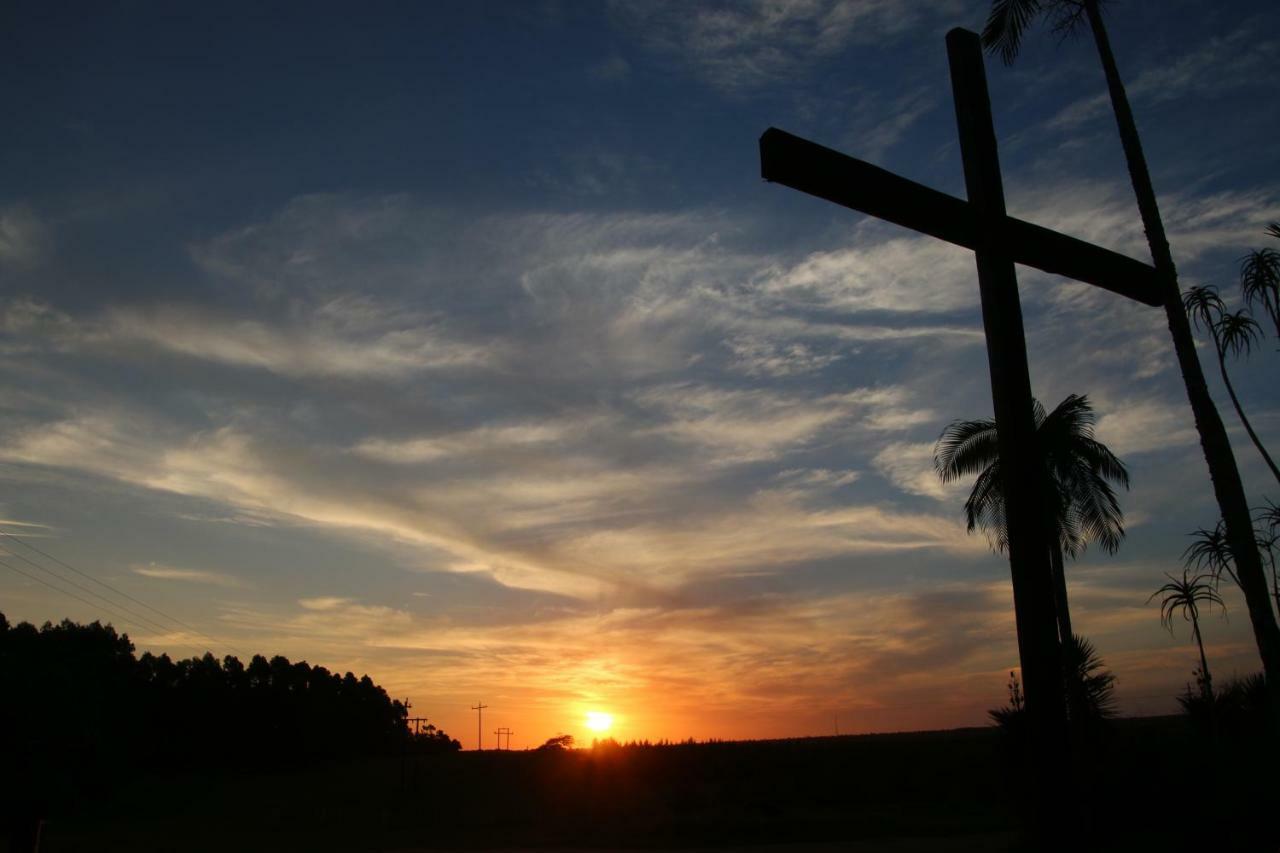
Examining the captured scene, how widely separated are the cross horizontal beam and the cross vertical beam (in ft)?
0.43

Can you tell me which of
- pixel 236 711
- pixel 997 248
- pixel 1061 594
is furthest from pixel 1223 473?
pixel 236 711

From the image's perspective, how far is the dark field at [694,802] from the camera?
17578mm

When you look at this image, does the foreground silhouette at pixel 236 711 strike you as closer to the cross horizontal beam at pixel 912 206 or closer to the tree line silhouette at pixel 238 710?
the tree line silhouette at pixel 238 710

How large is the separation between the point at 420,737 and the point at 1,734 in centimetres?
15026

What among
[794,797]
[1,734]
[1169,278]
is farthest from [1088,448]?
[794,797]

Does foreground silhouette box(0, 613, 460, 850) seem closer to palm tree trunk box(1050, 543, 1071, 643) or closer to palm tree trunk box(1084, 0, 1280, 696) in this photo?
palm tree trunk box(1050, 543, 1071, 643)

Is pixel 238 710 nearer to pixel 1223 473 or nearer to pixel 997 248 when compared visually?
pixel 1223 473

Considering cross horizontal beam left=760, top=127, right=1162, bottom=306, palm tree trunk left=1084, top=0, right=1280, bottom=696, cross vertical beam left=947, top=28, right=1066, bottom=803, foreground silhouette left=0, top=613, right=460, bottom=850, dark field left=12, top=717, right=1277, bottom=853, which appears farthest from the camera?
foreground silhouette left=0, top=613, right=460, bottom=850

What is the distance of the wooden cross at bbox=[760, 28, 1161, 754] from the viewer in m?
3.48

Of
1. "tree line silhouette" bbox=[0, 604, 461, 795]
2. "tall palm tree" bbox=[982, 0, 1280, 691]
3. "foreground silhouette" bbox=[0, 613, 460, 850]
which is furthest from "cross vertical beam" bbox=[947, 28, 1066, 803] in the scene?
"tree line silhouette" bbox=[0, 604, 461, 795]

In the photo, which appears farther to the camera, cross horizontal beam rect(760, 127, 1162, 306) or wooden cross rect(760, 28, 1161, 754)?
cross horizontal beam rect(760, 127, 1162, 306)

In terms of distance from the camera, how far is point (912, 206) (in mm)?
4109

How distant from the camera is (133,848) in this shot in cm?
5750

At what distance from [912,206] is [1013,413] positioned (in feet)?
3.35
